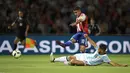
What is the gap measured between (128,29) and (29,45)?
5.62m

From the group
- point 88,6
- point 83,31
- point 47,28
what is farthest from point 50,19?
point 83,31

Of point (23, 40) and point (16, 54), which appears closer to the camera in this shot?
point (16, 54)

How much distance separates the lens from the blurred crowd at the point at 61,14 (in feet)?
82.5

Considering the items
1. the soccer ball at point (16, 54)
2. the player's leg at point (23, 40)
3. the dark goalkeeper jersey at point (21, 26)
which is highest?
the dark goalkeeper jersey at point (21, 26)

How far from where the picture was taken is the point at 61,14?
2598cm

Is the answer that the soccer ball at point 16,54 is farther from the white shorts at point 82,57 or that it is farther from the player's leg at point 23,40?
the white shorts at point 82,57

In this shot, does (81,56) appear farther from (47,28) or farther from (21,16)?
(47,28)

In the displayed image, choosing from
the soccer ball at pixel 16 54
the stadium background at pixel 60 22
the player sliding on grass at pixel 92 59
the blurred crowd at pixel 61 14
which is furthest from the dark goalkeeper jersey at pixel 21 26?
the player sliding on grass at pixel 92 59

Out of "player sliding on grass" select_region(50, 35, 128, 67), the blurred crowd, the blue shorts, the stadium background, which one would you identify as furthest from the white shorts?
the blurred crowd

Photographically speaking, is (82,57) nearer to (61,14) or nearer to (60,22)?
(60,22)

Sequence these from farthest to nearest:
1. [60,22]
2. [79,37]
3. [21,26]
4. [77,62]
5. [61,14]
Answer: [61,14]
[60,22]
[21,26]
[79,37]
[77,62]

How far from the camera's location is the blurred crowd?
25.2 m

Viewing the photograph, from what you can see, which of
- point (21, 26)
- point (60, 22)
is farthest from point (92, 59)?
point (60, 22)

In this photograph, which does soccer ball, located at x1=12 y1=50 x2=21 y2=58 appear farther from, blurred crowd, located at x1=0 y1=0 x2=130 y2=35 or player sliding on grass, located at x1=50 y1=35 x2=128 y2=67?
player sliding on grass, located at x1=50 y1=35 x2=128 y2=67
